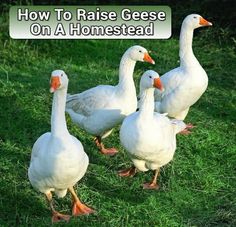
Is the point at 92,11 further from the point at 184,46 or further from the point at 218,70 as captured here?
the point at 184,46

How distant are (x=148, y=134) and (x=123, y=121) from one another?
45 cm

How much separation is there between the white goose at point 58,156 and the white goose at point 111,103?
3.72 ft

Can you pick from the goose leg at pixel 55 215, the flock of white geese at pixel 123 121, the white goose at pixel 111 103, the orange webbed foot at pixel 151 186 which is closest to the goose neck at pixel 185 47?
the flock of white geese at pixel 123 121

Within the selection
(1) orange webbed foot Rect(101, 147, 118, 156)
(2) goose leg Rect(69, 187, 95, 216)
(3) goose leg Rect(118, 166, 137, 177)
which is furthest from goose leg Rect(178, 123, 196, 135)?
(2) goose leg Rect(69, 187, 95, 216)

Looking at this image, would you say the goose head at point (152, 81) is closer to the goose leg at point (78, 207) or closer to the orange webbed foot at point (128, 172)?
the orange webbed foot at point (128, 172)

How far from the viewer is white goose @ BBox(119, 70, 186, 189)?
16.1 ft

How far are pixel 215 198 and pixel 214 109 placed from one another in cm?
221

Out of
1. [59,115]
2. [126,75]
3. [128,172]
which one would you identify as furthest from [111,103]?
[59,115]

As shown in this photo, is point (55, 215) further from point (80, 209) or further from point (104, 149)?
point (104, 149)

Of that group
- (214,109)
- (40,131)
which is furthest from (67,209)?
(214,109)

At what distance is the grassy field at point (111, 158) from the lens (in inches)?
188

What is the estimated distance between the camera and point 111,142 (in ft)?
20.4

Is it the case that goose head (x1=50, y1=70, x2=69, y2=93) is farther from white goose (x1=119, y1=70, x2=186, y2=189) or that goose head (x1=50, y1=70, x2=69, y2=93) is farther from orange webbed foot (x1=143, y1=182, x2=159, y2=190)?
orange webbed foot (x1=143, y1=182, x2=159, y2=190)

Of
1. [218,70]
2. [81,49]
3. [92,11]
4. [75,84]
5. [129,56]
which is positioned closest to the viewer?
[129,56]
